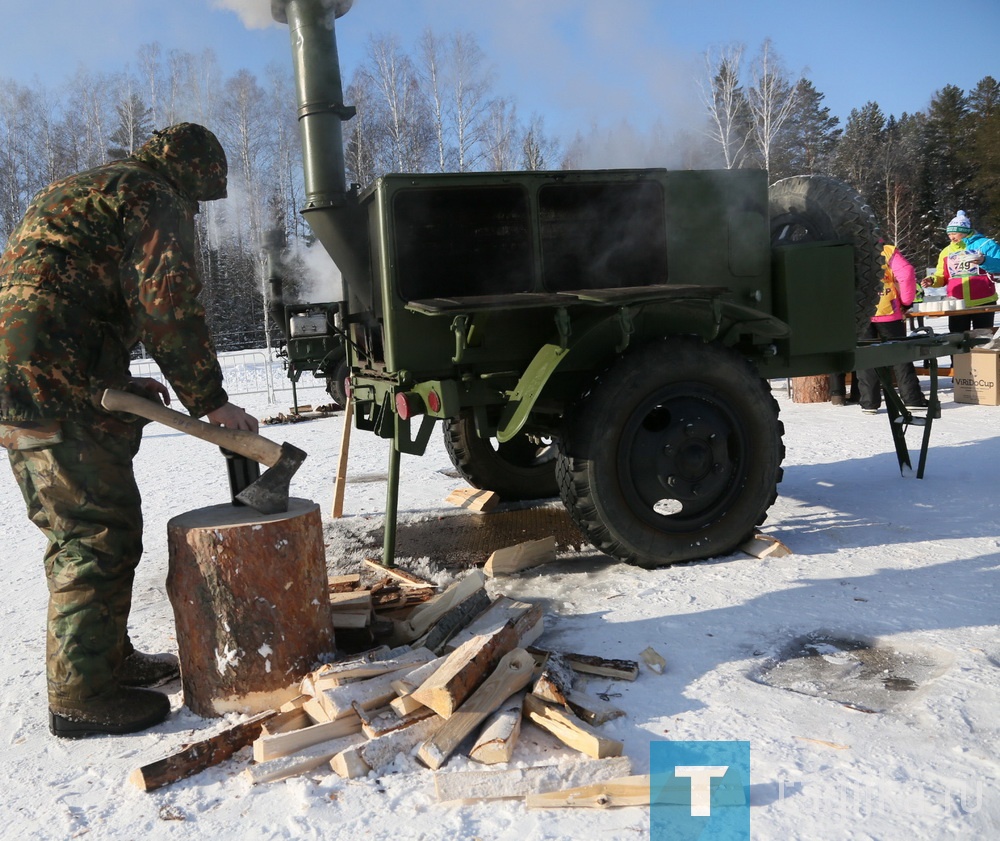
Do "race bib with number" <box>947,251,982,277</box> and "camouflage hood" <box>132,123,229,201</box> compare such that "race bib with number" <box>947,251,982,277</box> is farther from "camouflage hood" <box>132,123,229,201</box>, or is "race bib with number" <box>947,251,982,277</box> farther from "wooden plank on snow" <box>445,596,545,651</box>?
"camouflage hood" <box>132,123,229,201</box>

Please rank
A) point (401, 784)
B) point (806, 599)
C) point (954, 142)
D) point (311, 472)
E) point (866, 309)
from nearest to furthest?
point (401, 784), point (806, 599), point (866, 309), point (311, 472), point (954, 142)

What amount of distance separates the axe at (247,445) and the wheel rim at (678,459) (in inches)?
71.7

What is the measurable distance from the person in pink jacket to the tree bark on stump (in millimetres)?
651

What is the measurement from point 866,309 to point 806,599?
238cm

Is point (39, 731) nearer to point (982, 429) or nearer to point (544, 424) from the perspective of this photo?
point (544, 424)

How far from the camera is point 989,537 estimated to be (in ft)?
14.8

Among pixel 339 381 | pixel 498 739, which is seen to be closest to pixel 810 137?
pixel 339 381

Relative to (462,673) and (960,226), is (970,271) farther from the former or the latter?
(462,673)

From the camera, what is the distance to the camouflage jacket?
9.02 ft

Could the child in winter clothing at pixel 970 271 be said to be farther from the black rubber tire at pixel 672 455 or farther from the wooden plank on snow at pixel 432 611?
the wooden plank on snow at pixel 432 611

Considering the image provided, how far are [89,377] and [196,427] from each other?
1.33 feet

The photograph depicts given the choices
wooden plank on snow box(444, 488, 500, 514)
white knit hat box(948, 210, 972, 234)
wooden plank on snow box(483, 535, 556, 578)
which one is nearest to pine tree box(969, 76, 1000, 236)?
white knit hat box(948, 210, 972, 234)

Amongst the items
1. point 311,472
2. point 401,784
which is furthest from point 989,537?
point 311,472

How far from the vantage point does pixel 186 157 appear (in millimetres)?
3098
